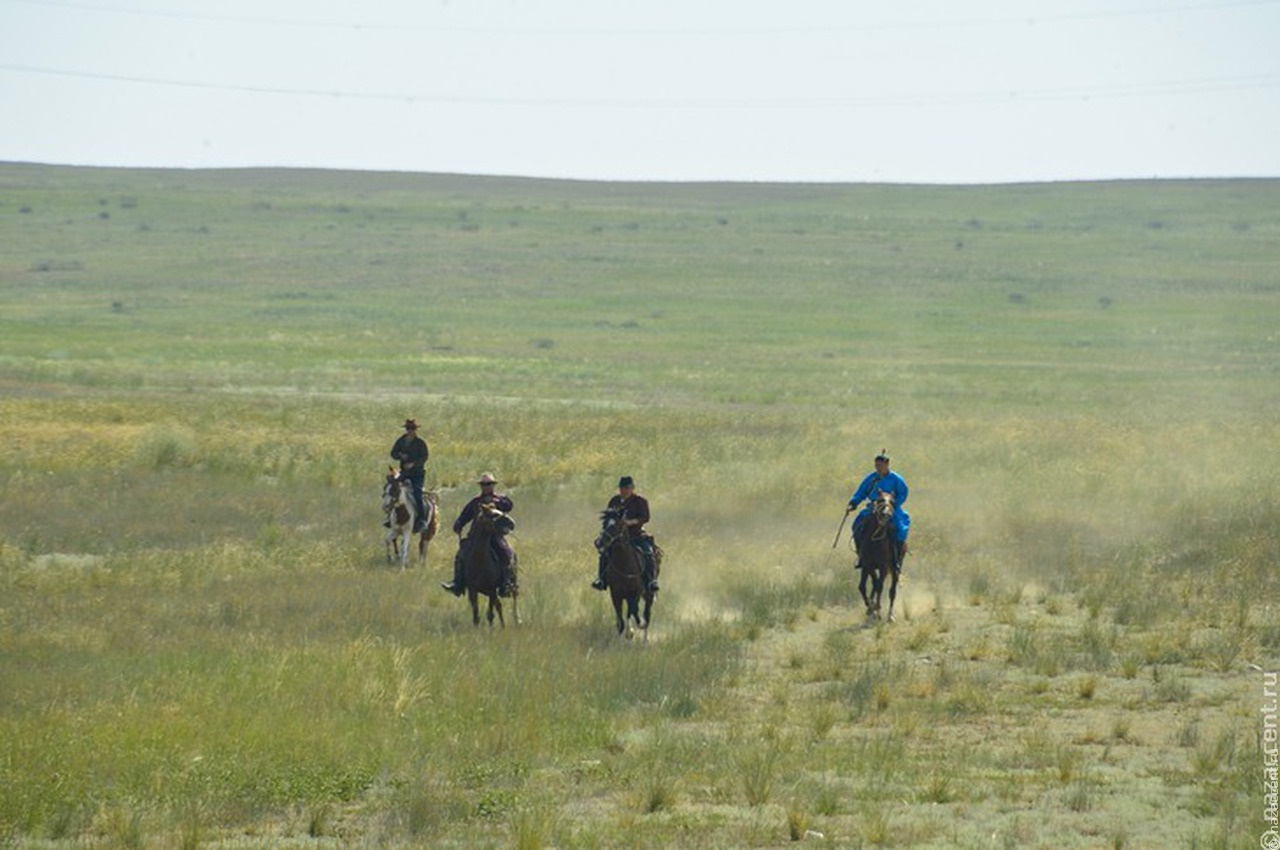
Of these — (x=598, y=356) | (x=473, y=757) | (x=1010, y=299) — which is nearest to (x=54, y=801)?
(x=473, y=757)

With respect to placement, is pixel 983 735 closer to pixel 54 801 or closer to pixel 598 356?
pixel 54 801

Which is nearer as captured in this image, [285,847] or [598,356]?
[285,847]

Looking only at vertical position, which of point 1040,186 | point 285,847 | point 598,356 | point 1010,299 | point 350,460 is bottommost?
point 285,847

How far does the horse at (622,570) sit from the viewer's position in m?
21.6

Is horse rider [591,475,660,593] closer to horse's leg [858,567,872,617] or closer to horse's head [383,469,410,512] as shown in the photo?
horse's leg [858,567,872,617]

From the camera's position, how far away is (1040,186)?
19012 centimetres

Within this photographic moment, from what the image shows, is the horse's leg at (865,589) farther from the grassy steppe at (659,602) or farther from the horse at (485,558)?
the horse at (485,558)

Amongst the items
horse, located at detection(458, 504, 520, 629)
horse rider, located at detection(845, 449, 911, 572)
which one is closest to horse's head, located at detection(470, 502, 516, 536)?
horse, located at detection(458, 504, 520, 629)

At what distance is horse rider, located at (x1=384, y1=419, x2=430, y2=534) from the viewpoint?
91.3 feet

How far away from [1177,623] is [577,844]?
12.0 meters

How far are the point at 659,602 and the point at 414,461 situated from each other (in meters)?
5.24

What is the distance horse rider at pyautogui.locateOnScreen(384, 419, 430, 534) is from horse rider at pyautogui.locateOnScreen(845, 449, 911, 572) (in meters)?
6.91

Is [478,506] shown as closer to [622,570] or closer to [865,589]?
[622,570]

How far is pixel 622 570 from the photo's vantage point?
2158 cm
